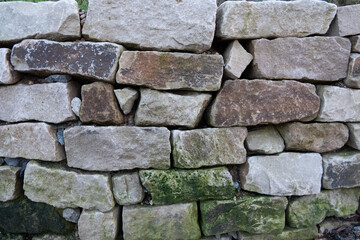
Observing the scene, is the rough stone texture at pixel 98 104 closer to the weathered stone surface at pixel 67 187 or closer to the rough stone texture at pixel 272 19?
the weathered stone surface at pixel 67 187

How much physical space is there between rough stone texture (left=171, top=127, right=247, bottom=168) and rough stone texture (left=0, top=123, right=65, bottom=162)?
93 cm

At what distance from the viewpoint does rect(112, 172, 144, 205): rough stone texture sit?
189cm

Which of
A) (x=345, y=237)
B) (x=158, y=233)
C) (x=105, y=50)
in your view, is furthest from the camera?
(x=345, y=237)

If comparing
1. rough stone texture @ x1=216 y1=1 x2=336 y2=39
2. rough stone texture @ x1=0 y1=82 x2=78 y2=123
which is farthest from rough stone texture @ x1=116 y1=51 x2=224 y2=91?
rough stone texture @ x1=0 y1=82 x2=78 y2=123

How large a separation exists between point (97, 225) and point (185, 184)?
2.58 feet

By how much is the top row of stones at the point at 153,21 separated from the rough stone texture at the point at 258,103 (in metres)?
0.39

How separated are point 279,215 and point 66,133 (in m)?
1.87

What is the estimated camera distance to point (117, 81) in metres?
1.76

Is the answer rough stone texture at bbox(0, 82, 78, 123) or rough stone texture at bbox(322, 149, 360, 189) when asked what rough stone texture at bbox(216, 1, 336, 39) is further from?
rough stone texture at bbox(0, 82, 78, 123)

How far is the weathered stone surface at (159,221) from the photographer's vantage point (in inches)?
76.6

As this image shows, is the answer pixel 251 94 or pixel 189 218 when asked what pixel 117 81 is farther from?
pixel 189 218

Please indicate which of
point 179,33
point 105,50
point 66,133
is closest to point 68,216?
point 66,133

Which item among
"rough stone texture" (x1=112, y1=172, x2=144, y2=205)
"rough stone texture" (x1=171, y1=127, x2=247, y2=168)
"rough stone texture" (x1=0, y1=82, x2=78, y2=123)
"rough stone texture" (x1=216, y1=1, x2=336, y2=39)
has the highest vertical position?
"rough stone texture" (x1=216, y1=1, x2=336, y2=39)

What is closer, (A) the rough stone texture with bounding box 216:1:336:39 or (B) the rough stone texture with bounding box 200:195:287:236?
(A) the rough stone texture with bounding box 216:1:336:39
